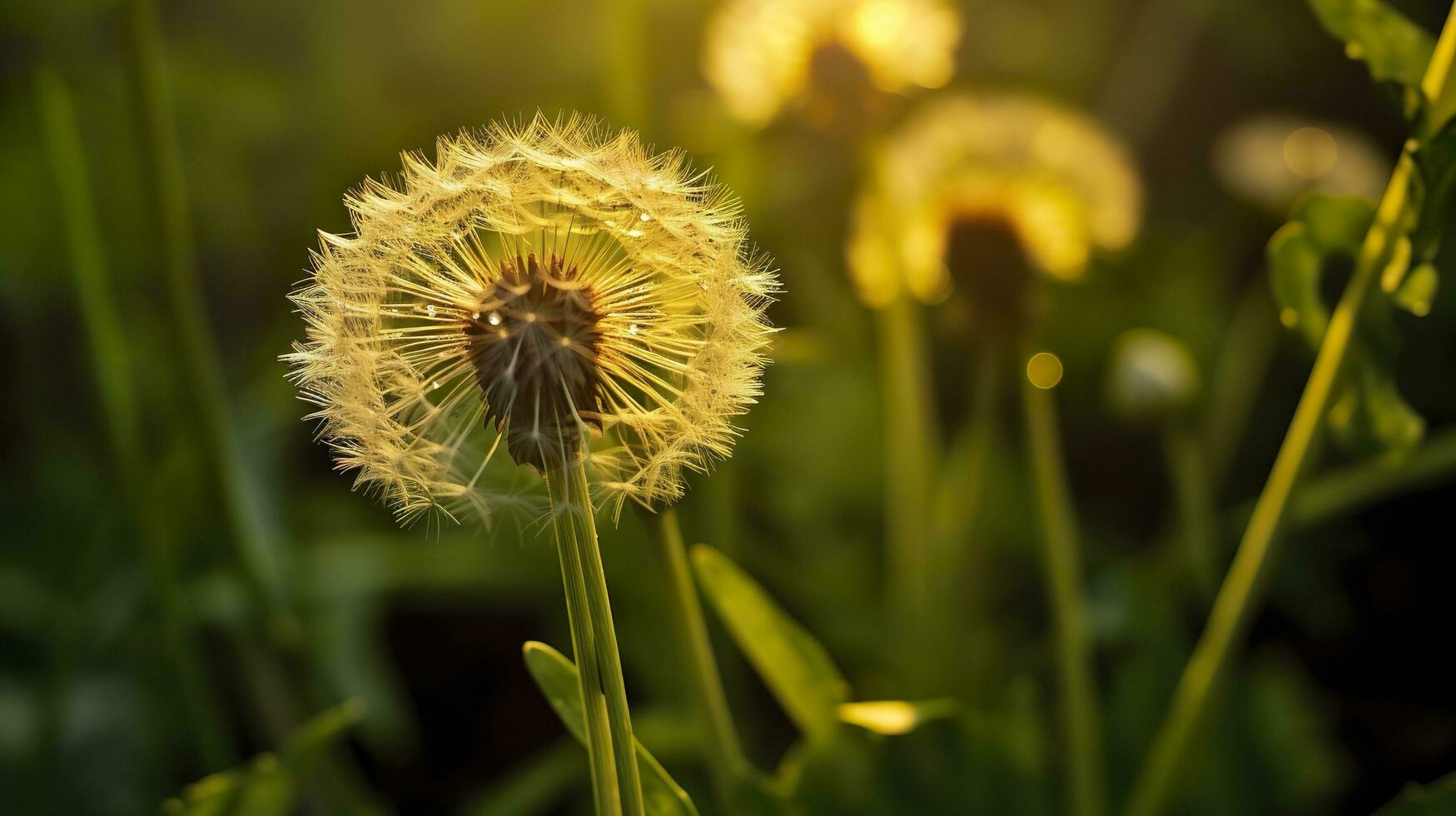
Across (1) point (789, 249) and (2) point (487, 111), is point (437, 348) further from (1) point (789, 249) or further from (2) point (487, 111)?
(2) point (487, 111)

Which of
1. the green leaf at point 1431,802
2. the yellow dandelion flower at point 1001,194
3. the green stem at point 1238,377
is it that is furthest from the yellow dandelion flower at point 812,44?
the green leaf at point 1431,802

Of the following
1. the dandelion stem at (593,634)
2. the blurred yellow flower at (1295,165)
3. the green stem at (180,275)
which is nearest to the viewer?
the dandelion stem at (593,634)

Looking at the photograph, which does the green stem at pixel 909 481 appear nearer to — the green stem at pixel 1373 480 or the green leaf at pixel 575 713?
the green stem at pixel 1373 480

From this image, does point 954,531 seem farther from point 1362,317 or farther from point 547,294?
point 547,294

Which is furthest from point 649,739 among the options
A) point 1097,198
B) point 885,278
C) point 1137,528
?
point 1137,528

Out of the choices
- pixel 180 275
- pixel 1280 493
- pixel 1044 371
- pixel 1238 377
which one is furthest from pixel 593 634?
pixel 1238 377

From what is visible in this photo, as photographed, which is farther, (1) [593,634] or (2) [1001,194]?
(2) [1001,194]

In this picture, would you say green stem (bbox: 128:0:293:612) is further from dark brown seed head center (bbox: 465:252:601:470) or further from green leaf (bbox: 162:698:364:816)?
dark brown seed head center (bbox: 465:252:601:470)
